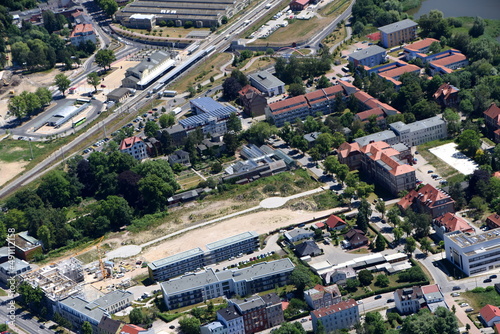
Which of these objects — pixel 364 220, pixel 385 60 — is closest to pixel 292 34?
pixel 385 60

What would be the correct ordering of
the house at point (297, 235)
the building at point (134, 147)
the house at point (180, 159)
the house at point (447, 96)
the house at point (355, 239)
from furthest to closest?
1. the house at point (447, 96)
2. the building at point (134, 147)
3. the house at point (180, 159)
4. the house at point (297, 235)
5. the house at point (355, 239)

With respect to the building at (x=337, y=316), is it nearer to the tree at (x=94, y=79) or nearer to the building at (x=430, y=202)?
the building at (x=430, y=202)

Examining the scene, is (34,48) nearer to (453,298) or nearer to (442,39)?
(442,39)

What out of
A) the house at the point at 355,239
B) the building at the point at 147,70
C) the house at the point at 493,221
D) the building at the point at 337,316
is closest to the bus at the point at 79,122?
the building at the point at 147,70

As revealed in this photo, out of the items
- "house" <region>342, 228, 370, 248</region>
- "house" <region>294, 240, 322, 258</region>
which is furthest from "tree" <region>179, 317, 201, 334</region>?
"house" <region>342, 228, 370, 248</region>

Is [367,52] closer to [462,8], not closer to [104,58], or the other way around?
[462,8]

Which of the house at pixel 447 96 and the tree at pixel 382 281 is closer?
the tree at pixel 382 281
